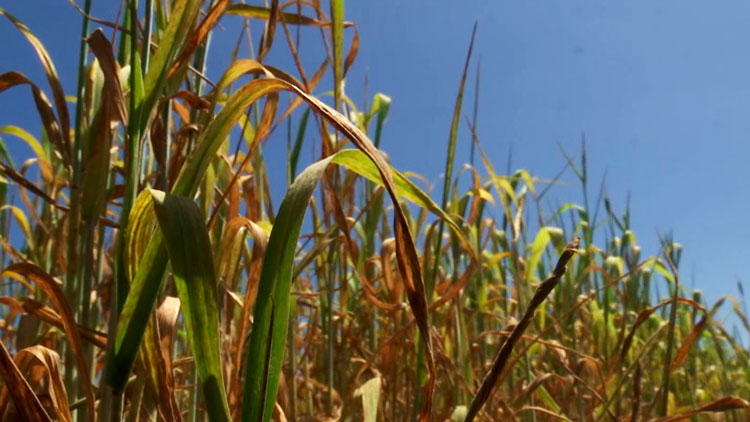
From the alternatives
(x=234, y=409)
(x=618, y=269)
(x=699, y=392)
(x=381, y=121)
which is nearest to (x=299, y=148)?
(x=381, y=121)

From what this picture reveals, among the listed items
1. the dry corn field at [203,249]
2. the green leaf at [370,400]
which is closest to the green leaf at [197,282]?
the dry corn field at [203,249]

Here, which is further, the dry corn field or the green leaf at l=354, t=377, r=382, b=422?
the green leaf at l=354, t=377, r=382, b=422

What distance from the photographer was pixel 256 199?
0.94 meters

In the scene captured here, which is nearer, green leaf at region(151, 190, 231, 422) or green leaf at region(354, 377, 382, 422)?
green leaf at region(151, 190, 231, 422)

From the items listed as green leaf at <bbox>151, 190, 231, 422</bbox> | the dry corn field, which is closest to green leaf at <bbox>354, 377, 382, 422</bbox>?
the dry corn field

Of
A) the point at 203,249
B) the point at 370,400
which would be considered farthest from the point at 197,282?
the point at 370,400

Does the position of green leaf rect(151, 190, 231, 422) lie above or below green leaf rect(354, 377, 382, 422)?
above

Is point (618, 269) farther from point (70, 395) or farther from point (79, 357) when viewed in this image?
point (79, 357)

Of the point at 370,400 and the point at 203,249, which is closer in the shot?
the point at 203,249

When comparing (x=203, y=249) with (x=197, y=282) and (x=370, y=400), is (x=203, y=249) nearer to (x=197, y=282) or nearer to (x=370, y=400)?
(x=197, y=282)

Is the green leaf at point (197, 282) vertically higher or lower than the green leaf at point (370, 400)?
higher

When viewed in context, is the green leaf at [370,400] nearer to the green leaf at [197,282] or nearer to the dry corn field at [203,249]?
the dry corn field at [203,249]

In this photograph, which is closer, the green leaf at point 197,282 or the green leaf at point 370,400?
the green leaf at point 197,282

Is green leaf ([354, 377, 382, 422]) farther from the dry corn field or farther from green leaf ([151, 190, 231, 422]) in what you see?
green leaf ([151, 190, 231, 422])
